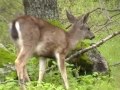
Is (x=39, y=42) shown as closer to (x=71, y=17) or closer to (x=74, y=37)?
(x=74, y=37)

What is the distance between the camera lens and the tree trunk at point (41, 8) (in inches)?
428

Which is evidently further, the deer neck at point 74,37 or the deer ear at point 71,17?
the deer ear at point 71,17

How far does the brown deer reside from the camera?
858 centimetres

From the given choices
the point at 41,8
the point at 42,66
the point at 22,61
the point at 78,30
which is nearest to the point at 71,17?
the point at 78,30

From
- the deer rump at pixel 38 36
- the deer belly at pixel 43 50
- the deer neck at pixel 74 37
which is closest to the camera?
the deer rump at pixel 38 36

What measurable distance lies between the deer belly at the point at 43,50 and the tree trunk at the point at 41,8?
6.67ft

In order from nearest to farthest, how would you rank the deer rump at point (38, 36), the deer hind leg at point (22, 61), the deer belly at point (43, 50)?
the deer hind leg at point (22, 61) → the deer rump at point (38, 36) → the deer belly at point (43, 50)

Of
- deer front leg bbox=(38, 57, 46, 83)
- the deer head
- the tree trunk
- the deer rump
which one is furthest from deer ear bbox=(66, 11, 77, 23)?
deer front leg bbox=(38, 57, 46, 83)

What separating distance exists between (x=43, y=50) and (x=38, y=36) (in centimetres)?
35

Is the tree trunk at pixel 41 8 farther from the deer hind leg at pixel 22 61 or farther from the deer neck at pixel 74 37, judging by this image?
the deer hind leg at pixel 22 61

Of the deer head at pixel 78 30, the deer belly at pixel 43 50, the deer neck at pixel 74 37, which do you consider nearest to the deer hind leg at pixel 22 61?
the deer belly at pixel 43 50

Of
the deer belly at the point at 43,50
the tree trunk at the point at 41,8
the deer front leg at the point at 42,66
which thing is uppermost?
the tree trunk at the point at 41,8

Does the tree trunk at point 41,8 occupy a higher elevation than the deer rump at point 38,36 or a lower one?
higher

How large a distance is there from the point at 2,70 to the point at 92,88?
1.83m
